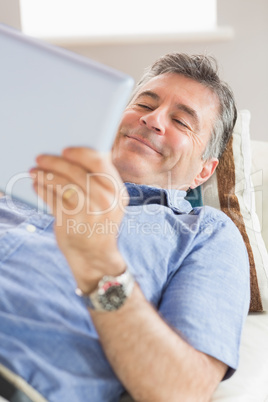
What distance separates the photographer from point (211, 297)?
0.91 meters

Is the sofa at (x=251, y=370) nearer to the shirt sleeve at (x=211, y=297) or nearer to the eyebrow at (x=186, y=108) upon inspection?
the shirt sleeve at (x=211, y=297)

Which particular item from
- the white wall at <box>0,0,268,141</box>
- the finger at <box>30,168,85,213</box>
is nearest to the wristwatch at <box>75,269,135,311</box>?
the finger at <box>30,168,85,213</box>

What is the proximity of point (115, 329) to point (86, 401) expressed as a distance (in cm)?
13

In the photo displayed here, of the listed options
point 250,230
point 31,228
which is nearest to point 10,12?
point 250,230

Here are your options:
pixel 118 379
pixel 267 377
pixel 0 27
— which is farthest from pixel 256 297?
pixel 0 27

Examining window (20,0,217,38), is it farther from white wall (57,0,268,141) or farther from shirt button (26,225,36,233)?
shirt button (26,225,36,233)

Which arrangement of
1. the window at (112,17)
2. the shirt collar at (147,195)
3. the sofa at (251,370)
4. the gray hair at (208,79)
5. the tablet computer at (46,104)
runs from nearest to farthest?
the tablet computer at (46,104), the sofa at (251,370), the shirt collar at (147,195), the gray hair at (208,79), the window at (112,17)

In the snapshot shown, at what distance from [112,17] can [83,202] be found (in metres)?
1.91

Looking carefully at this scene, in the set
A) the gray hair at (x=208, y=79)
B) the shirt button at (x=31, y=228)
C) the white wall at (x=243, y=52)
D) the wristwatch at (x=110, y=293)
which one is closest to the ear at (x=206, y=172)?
the gray hair at (x=208, y=79)

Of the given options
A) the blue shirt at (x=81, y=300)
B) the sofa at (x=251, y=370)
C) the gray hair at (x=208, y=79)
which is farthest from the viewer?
the gray hair at (x=208, y=79)

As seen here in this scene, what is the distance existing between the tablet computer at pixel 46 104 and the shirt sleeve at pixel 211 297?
31cm

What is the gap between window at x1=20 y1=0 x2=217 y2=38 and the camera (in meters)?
2.36

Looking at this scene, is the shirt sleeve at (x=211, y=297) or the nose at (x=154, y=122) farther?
the nose at (x=154, y=122)

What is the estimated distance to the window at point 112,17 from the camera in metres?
2.36
